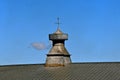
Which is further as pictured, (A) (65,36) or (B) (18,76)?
(A) (65,36)

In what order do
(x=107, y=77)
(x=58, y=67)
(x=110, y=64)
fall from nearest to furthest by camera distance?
(x=107, y=77) → (x=110, y=64) → (x=58, y=67)

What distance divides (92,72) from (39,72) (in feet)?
19.5

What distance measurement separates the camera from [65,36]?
5091 cm

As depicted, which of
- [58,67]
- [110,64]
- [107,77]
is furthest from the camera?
[58,67]

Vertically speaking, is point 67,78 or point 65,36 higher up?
point 65,36

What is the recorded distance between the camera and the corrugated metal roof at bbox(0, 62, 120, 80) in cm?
4325

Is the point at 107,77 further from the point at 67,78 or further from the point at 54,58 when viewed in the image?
the point at 54,58

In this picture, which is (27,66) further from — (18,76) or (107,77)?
(107,77)

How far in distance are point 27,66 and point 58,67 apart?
156 inches

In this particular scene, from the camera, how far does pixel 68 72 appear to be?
45.5m

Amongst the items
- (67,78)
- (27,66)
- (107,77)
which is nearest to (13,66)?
(27,66)

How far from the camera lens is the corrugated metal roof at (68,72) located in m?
43.2

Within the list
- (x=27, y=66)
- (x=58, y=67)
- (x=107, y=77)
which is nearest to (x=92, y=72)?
(x=107, y=77)

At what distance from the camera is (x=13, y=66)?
51781 millimetres
